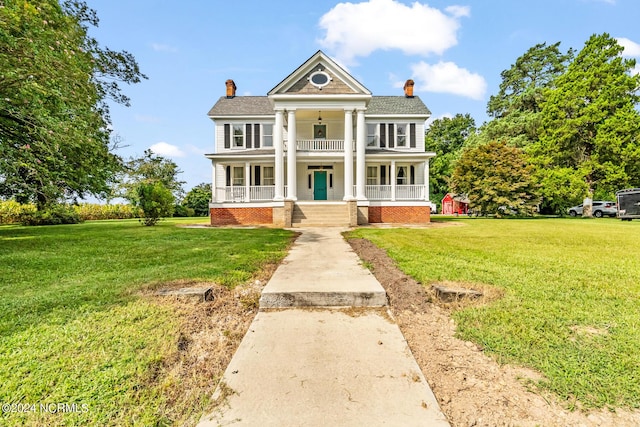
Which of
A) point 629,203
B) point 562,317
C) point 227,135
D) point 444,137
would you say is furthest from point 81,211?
point 444,137

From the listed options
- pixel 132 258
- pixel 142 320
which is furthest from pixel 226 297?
pixel 132 258

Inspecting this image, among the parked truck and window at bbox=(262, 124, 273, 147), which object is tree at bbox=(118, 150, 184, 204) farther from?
the parked truck

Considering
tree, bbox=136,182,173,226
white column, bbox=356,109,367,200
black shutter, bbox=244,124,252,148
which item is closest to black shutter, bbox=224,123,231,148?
black shutter, bbox=244,124,252,148

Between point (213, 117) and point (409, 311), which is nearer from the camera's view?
point (409, 311)

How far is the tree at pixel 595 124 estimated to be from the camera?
77.9 feet

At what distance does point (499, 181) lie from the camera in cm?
2323

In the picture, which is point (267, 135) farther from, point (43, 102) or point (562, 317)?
point (562, 317)

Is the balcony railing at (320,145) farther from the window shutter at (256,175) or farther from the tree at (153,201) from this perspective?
the tree at (153,201)

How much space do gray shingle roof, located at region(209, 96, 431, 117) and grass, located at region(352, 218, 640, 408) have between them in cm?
1626

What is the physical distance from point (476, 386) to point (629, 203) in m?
26.5

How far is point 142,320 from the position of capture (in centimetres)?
312

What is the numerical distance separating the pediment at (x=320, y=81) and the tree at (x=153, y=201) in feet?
26.9

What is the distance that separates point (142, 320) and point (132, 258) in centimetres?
401

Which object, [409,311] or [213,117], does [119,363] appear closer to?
[409,311]
